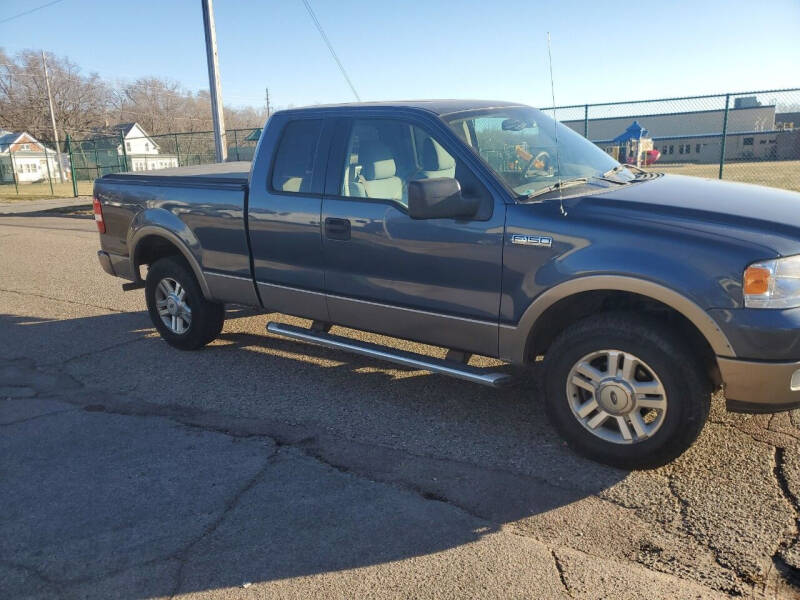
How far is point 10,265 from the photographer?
1046cm

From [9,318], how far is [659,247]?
6946 millimetres

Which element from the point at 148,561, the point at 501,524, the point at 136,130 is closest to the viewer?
the point at 148,561

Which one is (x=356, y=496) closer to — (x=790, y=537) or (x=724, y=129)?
(x=790, y=537)

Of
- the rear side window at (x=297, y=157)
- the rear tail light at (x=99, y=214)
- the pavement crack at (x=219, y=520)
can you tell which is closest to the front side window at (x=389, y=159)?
the rear side window at (x=297, y=157)

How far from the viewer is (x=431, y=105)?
4.49 metres

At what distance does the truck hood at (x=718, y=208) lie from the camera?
10.3 ft

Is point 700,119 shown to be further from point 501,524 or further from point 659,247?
point 501,524

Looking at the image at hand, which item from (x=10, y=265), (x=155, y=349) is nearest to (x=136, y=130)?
(x=10, y=265)

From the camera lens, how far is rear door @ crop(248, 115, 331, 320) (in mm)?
4691

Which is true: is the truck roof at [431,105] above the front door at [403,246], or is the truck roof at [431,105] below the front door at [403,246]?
above

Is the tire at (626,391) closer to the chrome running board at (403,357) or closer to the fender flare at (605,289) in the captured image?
the fender flare at (605,289)

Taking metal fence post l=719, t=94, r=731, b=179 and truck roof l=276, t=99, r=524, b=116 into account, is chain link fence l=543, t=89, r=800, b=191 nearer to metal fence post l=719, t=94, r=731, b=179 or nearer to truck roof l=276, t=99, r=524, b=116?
metal fence post l=719, t=94, r=731, b=179

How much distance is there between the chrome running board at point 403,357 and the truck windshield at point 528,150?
1118 millimetres

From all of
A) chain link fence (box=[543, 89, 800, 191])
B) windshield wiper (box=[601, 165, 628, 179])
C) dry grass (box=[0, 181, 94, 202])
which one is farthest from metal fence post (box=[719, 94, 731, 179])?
dry grass (box=[0, 181, 94, 202])
